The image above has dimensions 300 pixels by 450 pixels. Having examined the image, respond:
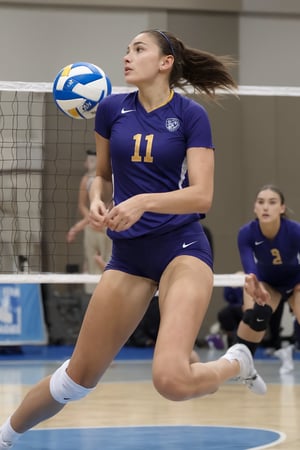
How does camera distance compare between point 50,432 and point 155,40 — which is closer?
point 155,40

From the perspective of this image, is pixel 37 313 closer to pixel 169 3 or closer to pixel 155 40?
pixel 169 3

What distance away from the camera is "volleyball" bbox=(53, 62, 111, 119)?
6.62 m

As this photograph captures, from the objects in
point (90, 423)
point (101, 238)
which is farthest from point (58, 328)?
point (90, 423)

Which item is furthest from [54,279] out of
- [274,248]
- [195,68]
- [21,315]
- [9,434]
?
[195,68]

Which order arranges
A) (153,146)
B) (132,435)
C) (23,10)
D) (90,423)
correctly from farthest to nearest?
1. (23,10)
2. (90,423)
3. (132,435)
4. (153,146)

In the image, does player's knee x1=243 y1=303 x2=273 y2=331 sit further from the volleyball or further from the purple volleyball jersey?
the purple volleyball jersey

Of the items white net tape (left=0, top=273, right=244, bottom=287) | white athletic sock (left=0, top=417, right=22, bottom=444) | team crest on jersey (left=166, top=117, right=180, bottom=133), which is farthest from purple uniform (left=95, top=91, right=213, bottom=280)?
white net tape (left=0, top=273, right=244, bottom=287)

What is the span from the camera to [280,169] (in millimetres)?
13117

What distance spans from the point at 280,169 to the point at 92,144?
2.93 meters

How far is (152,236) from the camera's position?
4.15m

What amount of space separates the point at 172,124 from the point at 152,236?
47 cm

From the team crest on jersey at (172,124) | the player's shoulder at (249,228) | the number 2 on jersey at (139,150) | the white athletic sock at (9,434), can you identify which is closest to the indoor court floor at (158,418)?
the white athletic sock at (9,434)

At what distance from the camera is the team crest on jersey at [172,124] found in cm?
414

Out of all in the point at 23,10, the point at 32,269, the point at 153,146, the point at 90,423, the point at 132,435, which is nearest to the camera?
the point at 153,146
